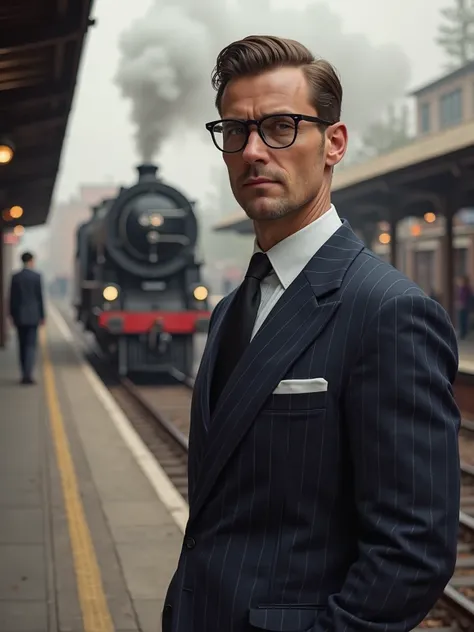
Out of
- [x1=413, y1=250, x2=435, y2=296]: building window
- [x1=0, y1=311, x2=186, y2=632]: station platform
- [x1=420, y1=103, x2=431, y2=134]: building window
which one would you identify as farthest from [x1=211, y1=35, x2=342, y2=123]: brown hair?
[x1=420, y1=103, x2=431, y2=134]: building window

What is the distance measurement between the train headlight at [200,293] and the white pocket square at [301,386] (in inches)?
495

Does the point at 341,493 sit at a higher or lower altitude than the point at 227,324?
lower

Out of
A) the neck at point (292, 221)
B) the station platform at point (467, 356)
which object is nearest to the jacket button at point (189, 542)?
the neck at point (292, 221)

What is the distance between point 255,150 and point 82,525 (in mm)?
4597

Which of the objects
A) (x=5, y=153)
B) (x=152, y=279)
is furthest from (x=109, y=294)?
(x=5, y=153)

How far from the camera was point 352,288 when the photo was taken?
1.64 meters

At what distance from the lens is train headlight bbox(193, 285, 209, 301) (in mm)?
14156

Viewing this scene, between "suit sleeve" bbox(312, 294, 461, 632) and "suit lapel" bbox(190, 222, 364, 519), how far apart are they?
0.12 metres

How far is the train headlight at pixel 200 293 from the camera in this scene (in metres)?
14.2

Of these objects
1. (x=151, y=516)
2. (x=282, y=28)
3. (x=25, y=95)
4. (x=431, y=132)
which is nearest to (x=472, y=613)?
(x=151, y=516)

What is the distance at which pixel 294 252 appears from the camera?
1745 millimetres

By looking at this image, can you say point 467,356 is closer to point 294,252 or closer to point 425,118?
point 294,252

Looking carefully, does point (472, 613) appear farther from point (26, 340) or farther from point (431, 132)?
point (431, 132)

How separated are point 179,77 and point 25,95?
32.9ft
